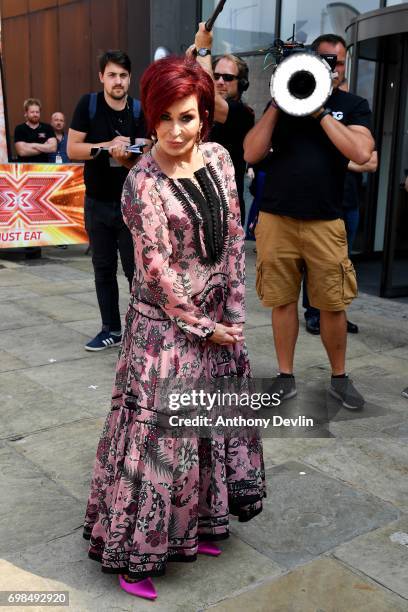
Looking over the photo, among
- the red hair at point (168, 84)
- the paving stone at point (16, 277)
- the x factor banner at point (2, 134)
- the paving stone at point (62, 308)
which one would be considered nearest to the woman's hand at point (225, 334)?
the red hair at point (168, 84)

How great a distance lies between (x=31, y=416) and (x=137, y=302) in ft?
5.64

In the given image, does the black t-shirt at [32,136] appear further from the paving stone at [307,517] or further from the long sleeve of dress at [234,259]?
the long sleeve of dress at [234,259]

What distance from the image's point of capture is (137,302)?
250 cm

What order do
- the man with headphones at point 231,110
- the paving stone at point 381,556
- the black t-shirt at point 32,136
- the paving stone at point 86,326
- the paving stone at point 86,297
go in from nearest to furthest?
the paving stone at point 381,556
the man with headphones at point 231,110
the paving stone at point 86,326
the paving stone at point 86,297
the black t-shirt at point 32,136

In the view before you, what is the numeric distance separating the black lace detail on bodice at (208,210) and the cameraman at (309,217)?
1.38 meters

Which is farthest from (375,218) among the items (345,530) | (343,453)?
(345,530)

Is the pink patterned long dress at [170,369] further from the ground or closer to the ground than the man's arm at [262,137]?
closer to the ground

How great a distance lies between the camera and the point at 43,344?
536cm

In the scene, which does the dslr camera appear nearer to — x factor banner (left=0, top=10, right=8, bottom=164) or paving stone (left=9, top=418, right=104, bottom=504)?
paving stone (left=9, top=418, right=104, bottom=504)

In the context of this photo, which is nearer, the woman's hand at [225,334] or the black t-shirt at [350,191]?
the woman's hand at [225,334]

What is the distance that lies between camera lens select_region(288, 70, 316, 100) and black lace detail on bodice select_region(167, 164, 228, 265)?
50.9 inches

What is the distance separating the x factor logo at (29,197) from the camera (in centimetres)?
851

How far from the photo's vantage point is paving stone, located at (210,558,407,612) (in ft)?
7.73

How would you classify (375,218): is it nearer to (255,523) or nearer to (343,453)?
(343,453)
